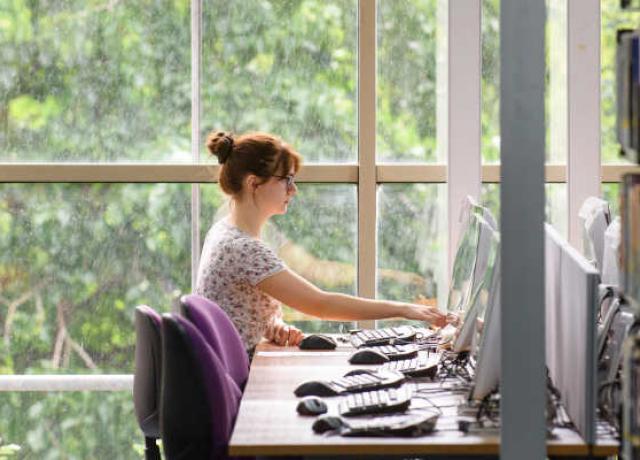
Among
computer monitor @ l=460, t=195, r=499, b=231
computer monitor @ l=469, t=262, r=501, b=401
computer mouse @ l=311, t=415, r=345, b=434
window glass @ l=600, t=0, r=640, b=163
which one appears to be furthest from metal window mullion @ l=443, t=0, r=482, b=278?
computer mouse @ l=311, t=415, r=345, b=434

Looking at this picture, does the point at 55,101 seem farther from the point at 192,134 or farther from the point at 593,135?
the point at 593,135

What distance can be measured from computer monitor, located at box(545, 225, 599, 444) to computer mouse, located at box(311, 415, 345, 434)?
1.72ft

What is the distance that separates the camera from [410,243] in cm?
531

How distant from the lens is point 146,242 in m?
5.28

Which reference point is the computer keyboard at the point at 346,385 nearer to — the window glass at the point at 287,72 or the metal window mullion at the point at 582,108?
the metal window mullion at the point at 582,108

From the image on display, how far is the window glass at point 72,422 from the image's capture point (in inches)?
208

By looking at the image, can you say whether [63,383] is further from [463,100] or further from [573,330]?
[573,330]

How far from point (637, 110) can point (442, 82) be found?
306 cm

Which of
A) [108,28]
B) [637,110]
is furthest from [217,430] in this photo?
[108,28]

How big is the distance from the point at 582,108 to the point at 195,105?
5.26ft

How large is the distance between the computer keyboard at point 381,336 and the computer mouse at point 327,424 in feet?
4.13

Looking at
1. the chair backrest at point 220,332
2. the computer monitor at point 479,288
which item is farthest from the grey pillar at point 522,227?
the chair backrest at point 220,332

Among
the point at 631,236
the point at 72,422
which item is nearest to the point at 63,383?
the point at 72,422

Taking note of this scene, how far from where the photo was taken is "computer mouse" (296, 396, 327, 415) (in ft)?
9.68
